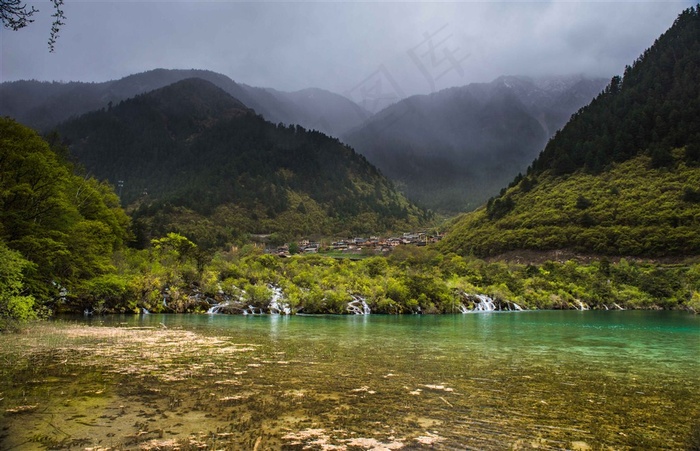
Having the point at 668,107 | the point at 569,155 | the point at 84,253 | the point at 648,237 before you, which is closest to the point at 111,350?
the point at 84,253

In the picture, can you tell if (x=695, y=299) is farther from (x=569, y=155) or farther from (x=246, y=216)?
(x=246, y=216)

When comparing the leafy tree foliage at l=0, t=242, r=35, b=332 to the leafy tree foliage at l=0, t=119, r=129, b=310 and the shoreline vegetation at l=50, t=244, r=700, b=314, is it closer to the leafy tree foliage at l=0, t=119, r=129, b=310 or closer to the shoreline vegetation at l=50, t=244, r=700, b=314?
the leafy tree foliage at l=0, t=119, r=129, b=310

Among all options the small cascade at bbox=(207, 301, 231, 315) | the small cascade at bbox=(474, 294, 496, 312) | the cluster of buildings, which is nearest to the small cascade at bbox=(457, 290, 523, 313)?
the small cascade at bbox=(474, 294, 496, 312)

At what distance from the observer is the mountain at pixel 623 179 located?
10456 cm

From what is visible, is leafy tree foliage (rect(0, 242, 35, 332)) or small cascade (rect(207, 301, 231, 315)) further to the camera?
small cascade (rect(207, 301, 231, 315))

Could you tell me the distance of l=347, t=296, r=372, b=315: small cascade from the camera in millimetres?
58634

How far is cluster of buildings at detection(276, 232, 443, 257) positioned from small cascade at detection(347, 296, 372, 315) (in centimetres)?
7615

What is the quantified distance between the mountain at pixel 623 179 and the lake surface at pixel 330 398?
320ft

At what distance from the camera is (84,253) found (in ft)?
A: 125

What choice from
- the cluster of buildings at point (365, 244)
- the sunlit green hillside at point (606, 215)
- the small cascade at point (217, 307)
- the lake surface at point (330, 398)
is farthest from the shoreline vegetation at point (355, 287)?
the cluster of buildings at point (365, 244)

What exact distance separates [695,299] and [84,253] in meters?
92.0

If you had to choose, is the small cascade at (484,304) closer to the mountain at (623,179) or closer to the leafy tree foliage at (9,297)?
the mountain at (623,179)

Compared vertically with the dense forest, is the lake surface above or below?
below

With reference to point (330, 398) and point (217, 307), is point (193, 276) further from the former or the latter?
point (330, 398)
